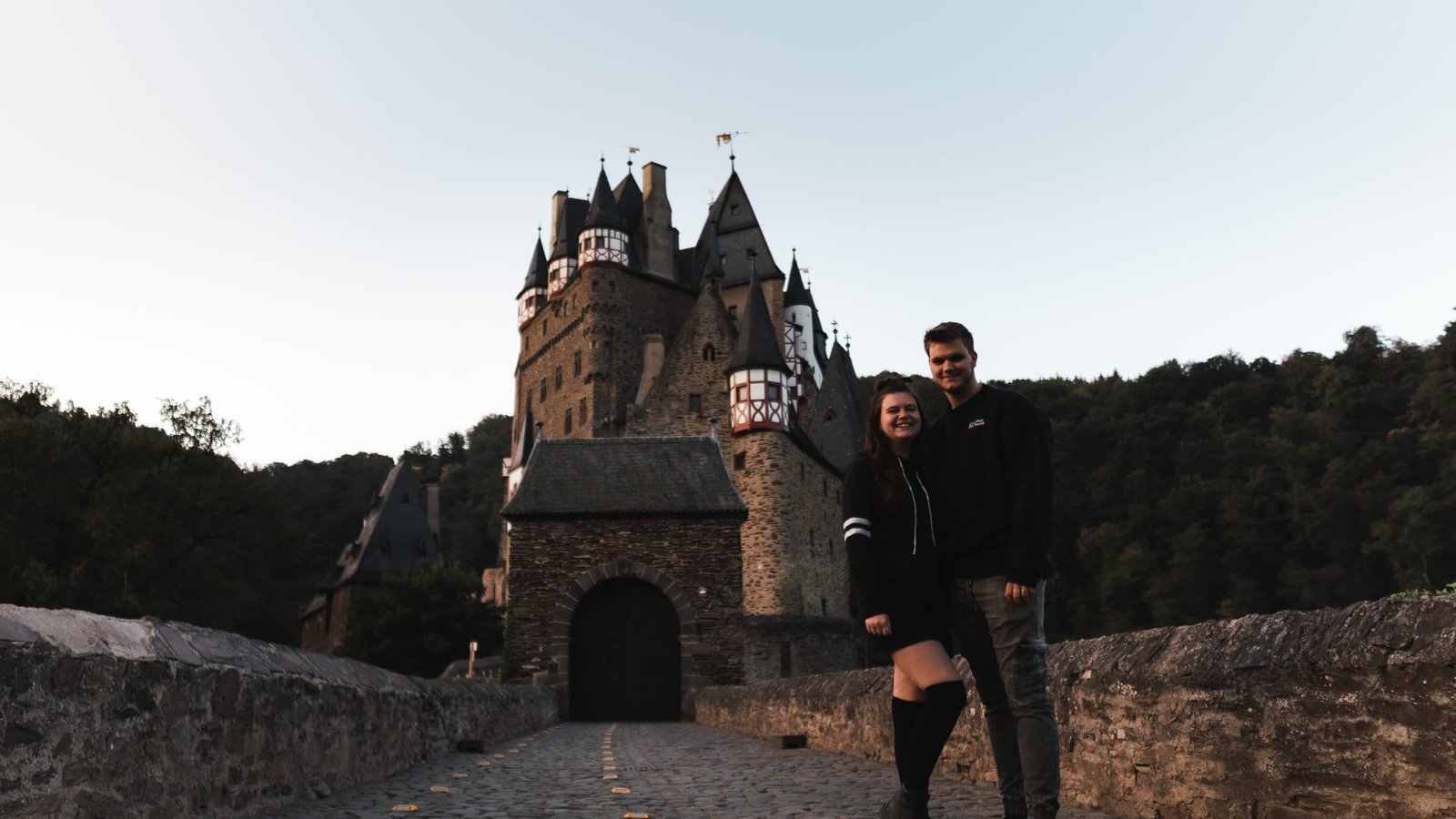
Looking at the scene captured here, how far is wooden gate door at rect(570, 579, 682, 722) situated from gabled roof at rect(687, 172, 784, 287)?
3885 cm

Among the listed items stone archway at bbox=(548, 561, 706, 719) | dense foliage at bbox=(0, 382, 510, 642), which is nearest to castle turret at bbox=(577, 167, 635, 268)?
dense foliage at bbox=(0, 382, 510, 642)

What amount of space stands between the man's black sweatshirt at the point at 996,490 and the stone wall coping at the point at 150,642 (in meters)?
3.00

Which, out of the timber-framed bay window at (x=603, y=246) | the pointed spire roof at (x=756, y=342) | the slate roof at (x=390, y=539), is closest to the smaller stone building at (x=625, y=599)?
the pointed spire roof at (x=756, y=342)

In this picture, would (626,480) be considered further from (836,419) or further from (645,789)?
(836,419)

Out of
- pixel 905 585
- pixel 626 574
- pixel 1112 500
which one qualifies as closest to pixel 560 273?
pixel 1112 500

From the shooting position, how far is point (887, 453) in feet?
13.8

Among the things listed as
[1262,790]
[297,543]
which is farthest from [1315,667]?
[297,543]

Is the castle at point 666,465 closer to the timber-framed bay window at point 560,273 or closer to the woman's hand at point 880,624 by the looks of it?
the timber-framed bay window at point 560,273

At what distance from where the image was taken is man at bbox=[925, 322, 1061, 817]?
387cm

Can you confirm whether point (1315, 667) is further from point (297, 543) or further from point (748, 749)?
point (297, 543)

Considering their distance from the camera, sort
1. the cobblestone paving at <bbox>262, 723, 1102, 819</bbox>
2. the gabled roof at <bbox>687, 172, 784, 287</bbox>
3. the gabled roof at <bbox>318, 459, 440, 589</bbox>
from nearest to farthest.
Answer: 1. the cobblestone paving at <bbox>262, 723, 1102, 819</bbox>
2. the gabled roof at <bbox>318, 459, 440, 589</bbox>
3. the gabled roof at <bbox>687, 172, 784, 287</bbox>

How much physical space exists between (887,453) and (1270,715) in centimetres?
156

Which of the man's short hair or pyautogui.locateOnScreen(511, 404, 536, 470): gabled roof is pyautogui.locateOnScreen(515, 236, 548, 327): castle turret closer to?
pyautogui.locateOnScreen(511, 404, 536, 470): gabled roof

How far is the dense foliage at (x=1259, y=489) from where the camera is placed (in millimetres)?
57562
